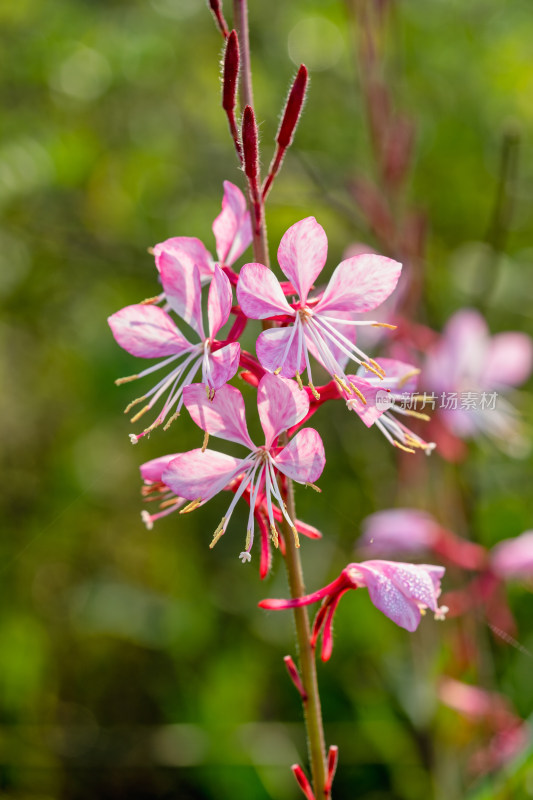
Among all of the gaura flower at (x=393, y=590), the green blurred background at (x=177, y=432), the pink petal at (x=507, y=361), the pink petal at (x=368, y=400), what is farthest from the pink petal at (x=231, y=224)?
the pink petal at (x=507, y=361)

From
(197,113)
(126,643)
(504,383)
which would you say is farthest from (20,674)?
(197,113)

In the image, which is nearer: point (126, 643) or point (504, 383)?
point (504, 383)

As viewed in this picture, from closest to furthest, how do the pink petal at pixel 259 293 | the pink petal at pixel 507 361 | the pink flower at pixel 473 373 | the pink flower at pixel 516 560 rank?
the pink petal at pixel 259 293 → the pink flower at pixel 516 560 → the pink flower at pixel 473 373 → the pink petal at pixel 507 361

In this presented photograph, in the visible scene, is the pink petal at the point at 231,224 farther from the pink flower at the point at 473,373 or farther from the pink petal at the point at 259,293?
the pink flower at the point at 473,373

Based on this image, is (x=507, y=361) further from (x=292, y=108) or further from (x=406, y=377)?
(x=292, y=108)

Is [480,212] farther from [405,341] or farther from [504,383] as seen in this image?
[405,341]

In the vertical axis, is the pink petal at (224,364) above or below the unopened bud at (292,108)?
below

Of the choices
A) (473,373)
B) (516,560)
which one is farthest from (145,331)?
(473,373)
